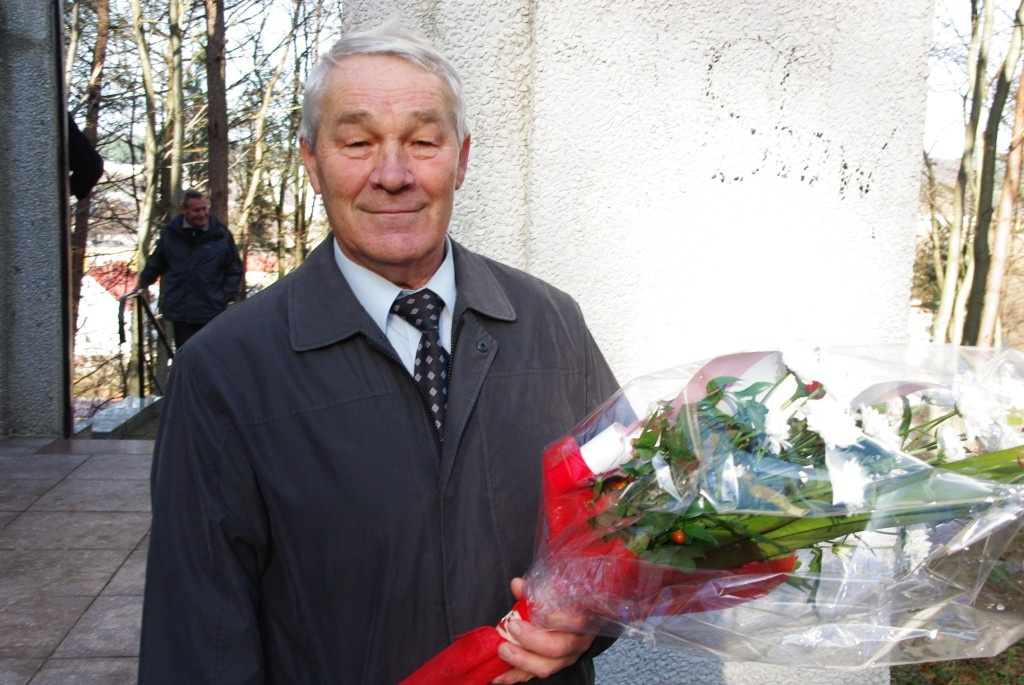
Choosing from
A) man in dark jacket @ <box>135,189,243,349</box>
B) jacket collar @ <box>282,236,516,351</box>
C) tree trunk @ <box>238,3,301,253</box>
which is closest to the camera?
jacket collar @ <box>282,236,516,351</box>

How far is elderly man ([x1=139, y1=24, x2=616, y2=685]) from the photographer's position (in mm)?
1607

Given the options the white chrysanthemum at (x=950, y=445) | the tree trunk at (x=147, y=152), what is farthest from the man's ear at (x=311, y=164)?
the tree trunk at (x=147, y=152)

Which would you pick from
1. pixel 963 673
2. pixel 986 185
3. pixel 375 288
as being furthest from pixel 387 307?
pixel 986 185

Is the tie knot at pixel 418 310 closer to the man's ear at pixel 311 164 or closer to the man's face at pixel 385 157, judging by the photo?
the man's face at pixel 385 157

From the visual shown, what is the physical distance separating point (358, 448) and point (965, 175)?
11486mm

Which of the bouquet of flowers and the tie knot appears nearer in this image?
the bouquet of flowers

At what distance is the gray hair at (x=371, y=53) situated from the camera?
1740mm

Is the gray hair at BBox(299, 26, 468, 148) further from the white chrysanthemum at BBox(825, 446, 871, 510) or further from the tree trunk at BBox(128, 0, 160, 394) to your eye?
the tree trunk at BBox(128, 0, 160, 394)

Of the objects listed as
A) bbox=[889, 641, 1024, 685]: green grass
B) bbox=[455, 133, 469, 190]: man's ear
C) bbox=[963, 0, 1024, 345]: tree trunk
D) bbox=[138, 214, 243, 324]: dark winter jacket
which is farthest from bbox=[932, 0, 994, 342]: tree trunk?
bbox=[455, 133, 469, 190]: man's ear

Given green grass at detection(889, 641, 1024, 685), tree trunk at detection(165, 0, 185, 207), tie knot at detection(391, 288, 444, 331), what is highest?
tree trunk at detection(165, 0, 185, 207)

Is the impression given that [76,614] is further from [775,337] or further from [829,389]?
[829,389]

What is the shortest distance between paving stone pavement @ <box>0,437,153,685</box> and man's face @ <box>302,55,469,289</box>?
8.57 feet

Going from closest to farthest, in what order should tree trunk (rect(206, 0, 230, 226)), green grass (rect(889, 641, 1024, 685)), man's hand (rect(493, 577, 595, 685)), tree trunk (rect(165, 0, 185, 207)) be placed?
man's hand (rect(493, 577, 595, 685))
green grass (rect(889, 641, 1024, 685))
tree trunk (rect(206, 0, 230, 226))
tree trunk (rect(165, 0, 185, 207))

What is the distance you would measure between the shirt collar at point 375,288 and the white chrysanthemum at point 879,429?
82 cm
